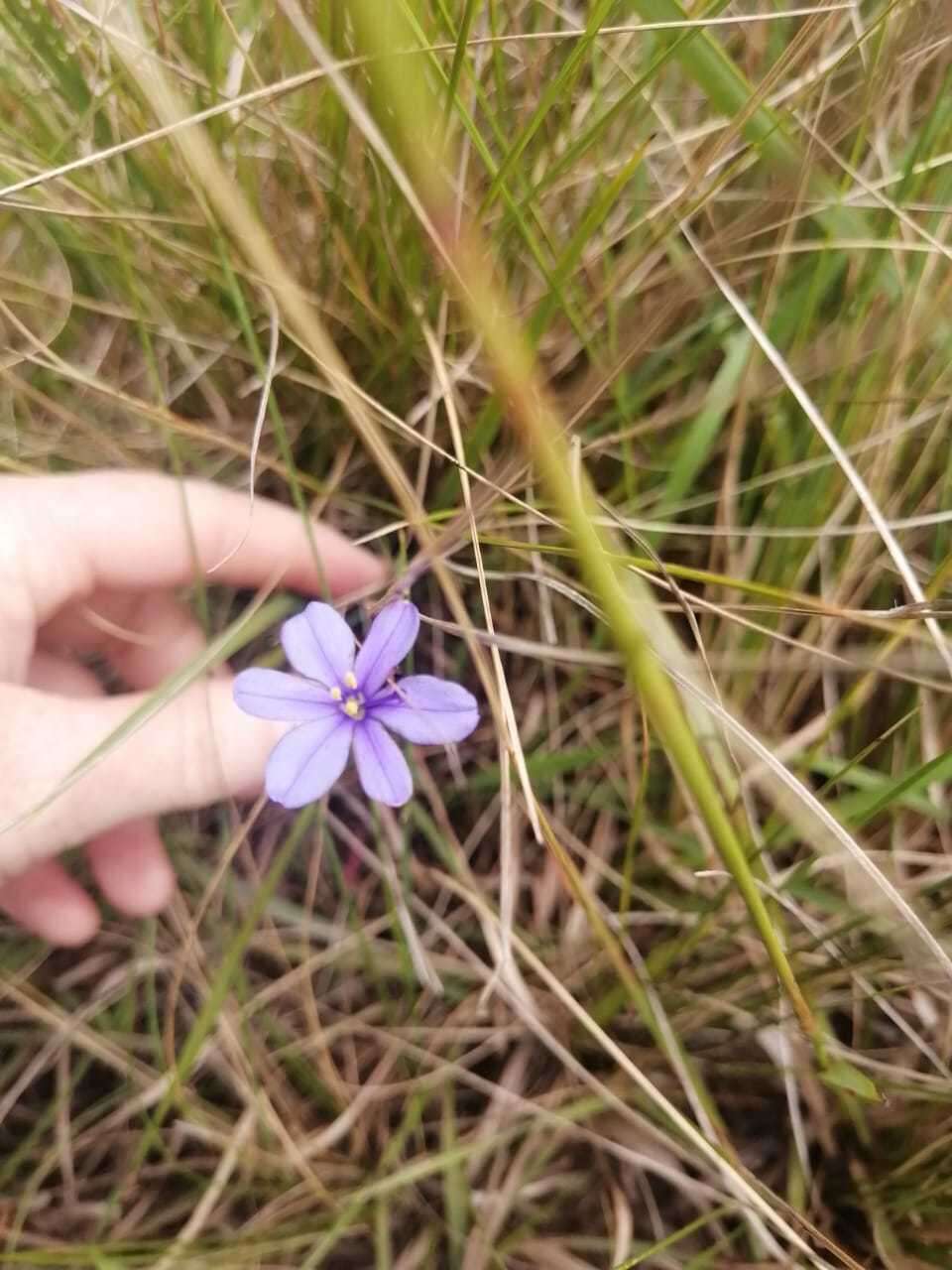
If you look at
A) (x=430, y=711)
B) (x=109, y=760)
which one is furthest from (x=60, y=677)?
(x=430, y=711)

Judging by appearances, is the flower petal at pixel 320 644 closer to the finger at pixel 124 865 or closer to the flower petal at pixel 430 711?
the flower petal at pixel 430 711

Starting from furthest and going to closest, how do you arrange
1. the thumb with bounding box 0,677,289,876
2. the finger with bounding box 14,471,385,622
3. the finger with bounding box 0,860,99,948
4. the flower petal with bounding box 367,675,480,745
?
1. the finger with bounding box 0,860,99,948
2. the finger with bounding box 14,471,385,622
3. the thumb with bounding box 0,677,289,876
4. the flower petal with bounding box 367,675,480,745

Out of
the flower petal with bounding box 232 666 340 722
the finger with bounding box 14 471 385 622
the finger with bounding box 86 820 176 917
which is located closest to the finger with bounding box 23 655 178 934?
the finger with bounding box 86 820 176 917

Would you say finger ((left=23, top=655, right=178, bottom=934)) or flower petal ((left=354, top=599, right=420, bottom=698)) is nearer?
flower petal ((left=354, top=599, right=420, bottom=698))

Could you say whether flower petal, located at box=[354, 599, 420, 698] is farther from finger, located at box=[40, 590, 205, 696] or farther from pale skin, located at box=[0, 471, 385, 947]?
finger, located at box=[40, 590, 205, 696]

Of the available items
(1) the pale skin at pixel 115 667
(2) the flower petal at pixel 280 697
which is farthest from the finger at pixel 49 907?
(2) the flower petal at pixel 280 697

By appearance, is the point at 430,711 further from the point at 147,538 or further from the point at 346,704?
the point at 147,538
